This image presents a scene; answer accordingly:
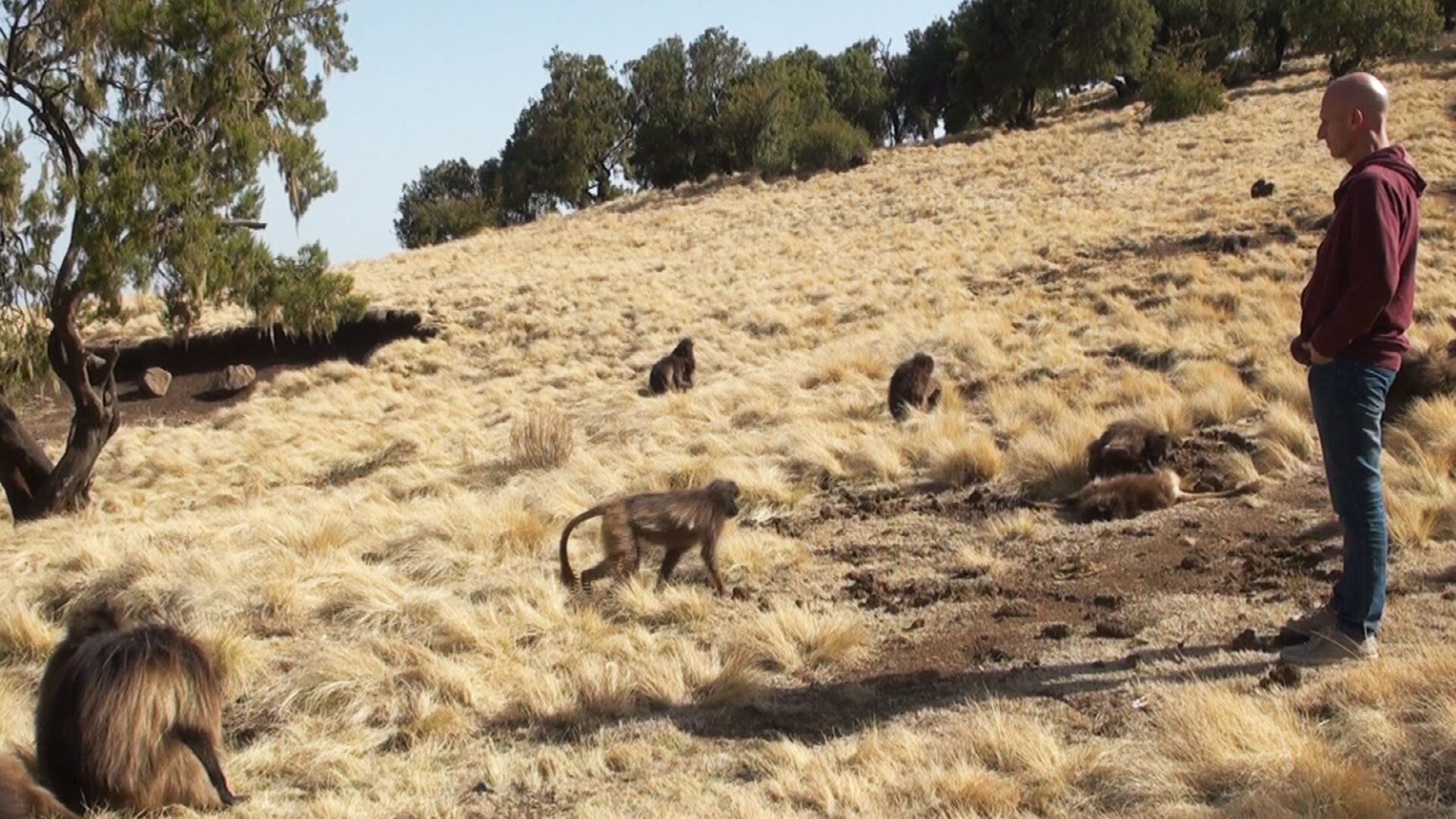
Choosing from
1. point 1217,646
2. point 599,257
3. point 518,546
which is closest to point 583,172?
point 599,257

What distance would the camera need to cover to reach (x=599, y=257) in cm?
3406

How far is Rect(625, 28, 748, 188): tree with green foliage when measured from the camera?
52.1 metres

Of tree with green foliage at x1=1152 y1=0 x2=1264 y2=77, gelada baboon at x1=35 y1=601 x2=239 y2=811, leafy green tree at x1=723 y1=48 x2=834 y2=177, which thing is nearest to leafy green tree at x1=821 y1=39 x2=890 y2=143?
leafy green tree at x1=723 y1=48 x2=834 y2=177

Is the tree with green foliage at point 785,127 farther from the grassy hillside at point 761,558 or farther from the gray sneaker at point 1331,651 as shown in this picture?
the gray sneaker at point 1331,651

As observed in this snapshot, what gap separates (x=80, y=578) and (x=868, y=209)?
97.6 feet

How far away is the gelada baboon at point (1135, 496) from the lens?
8.05 meters

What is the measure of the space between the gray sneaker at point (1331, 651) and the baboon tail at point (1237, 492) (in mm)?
3441

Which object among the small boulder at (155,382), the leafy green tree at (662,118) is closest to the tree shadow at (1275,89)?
the leafy green tree at (662,118)

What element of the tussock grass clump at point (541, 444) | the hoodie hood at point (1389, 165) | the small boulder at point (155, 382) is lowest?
the tussock grass clump at point (541, 444)

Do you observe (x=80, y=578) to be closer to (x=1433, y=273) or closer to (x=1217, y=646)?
(x=1217, y=646)

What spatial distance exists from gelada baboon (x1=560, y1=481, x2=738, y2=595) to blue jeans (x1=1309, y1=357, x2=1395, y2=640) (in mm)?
3678

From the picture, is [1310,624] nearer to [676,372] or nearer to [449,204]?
[676,372]

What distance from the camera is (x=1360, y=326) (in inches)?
176

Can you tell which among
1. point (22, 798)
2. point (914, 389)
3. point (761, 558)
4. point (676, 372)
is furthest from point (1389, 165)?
point (676, 372)
